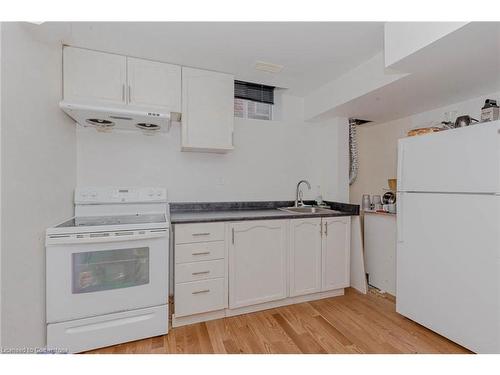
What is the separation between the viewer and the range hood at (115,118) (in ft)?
5.41

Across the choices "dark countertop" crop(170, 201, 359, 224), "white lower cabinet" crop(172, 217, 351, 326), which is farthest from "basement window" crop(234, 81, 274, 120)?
"white lower cabinet" crop(172, 217, 351, 326)

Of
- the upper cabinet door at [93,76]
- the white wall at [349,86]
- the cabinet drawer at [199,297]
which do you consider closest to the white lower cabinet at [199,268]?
the cabinet drawer at [199,297]

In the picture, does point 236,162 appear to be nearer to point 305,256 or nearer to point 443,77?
point 305,256

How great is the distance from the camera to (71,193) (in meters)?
1.93

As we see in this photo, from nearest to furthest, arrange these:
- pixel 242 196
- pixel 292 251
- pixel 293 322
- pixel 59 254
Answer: pixel 59 254 < pixel 293 322 < pixel 292 251 < pixel 242 196

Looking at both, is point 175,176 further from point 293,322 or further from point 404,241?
point 404,241

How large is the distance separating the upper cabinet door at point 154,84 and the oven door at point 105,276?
1.13 m

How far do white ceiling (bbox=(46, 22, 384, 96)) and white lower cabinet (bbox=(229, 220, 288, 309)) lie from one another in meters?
1.43

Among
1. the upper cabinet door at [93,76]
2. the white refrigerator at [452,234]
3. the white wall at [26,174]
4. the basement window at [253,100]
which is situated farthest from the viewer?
the basement window at [253,100]

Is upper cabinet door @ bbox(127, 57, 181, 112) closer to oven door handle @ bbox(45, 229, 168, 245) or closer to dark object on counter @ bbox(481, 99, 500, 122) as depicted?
oven door handle @ bbox(45, 229, 168, 245)

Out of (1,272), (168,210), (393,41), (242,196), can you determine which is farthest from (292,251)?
(1,272)

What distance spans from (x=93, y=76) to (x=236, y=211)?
66.5 inches

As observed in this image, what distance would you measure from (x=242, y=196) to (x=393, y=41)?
1.85 metres

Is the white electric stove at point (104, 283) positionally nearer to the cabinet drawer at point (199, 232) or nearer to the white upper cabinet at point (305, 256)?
the cabinet drawer at point (199, 232)
